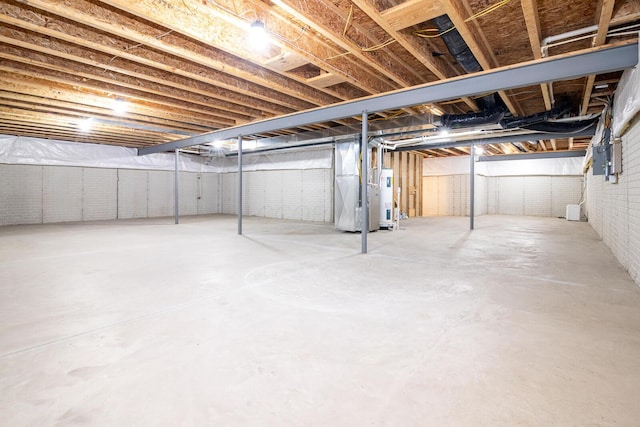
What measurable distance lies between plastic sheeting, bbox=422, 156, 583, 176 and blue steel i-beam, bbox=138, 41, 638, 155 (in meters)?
9.03

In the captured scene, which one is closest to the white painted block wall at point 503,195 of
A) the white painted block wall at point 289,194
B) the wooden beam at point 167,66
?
the white painted block wall at point 289,194

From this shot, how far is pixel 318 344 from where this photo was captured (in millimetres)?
1946

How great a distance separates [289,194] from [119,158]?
568 centimetres

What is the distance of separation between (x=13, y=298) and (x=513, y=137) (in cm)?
921

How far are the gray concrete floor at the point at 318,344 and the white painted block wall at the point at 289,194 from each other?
20.5ft

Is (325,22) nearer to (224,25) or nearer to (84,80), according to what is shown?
(224,25)

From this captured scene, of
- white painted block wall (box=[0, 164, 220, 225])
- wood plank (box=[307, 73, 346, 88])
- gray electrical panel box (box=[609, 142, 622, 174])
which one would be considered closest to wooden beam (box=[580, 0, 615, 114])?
gray electrical panel box (box=[609, 142, 622, 174])

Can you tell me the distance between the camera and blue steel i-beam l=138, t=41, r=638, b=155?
9.95ft

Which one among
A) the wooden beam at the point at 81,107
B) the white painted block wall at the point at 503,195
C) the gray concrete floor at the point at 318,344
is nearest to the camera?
the gray concrete floor at the point at 318,344

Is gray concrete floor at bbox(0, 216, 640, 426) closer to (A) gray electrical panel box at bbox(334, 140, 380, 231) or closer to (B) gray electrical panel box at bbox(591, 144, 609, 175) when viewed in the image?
(B) gray electrical panel box at bbox(591, 144, 609, 175)

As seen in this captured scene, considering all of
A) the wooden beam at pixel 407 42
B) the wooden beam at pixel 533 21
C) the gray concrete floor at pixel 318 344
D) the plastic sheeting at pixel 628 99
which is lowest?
the gray concrete floor at pixel 318 344

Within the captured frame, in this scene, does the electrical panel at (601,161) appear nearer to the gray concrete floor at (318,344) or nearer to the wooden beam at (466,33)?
the gray concrete floor at (318,344)

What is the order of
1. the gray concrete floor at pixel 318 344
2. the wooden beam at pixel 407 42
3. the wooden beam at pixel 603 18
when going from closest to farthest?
the gray concrete floor at pixel 318 344 → the wooden beam at pixel 603 18 → the wooden beam at pixel 407 42

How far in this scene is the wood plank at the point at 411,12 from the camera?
264cm
